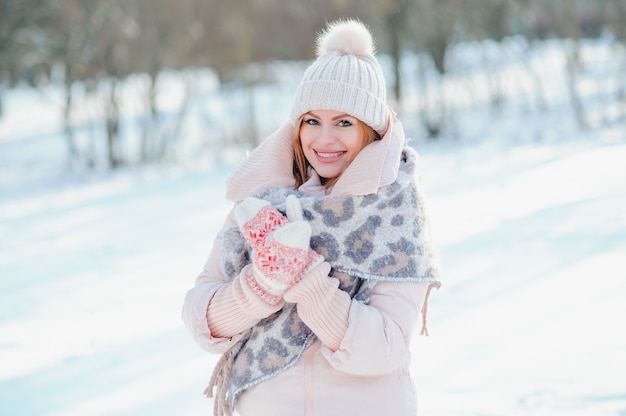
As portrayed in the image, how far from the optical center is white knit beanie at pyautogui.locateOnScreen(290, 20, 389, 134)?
6.38 ft

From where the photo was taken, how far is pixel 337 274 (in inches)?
74.3

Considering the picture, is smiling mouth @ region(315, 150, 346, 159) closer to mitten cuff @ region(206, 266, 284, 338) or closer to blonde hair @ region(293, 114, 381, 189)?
blonde hair @ region(293, 114, 381, 189)

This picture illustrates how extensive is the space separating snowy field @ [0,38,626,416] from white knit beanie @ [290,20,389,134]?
1532 millimetres

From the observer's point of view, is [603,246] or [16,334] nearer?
[16,334]

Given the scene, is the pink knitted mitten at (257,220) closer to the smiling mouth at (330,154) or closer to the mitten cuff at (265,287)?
the mitten cuff at (265,287)

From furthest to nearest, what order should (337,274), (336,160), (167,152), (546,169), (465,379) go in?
(167,152) < (546,169) < (465,379) < (336,160) < (337,274)

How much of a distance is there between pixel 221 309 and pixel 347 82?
663 mm

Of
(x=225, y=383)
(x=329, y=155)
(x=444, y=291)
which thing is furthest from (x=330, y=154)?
(x=444, y=291)

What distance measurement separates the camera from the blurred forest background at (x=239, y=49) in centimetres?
1166

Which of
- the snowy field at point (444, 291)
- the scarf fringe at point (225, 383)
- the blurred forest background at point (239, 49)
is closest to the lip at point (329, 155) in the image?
the scarf fringe at point (225, 383)

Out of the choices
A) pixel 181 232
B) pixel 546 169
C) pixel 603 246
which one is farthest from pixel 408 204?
pixel 546 169

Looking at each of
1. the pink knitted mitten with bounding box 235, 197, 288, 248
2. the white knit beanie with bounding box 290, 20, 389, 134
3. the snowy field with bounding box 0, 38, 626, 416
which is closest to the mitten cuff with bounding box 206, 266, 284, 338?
the pink knitted mitten with bounding box 235, 197, 288, 248

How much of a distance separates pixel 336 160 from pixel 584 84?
11.7 m

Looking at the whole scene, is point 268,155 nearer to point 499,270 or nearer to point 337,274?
point 337,274
